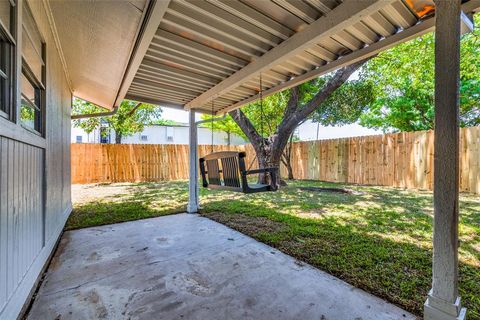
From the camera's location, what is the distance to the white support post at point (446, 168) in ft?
4.68

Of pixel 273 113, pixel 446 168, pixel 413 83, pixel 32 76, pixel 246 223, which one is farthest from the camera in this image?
pixel 273 113

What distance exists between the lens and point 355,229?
345 centimetres

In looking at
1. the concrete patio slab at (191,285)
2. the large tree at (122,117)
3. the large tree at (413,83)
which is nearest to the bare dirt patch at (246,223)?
the concrete patio slab at (191,285)

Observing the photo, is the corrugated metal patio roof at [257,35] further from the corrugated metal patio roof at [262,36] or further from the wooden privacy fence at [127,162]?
the wooden privacy fence at [127,162]

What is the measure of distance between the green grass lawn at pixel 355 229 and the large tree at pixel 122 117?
5895 millimetres

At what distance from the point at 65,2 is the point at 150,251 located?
8.84ft

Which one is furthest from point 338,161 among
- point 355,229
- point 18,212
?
point 18,212

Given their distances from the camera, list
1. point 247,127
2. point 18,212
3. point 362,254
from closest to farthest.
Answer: point 18,212 < point 362,254 < point 247,127

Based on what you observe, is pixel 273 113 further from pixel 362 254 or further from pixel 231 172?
pixel 362 254

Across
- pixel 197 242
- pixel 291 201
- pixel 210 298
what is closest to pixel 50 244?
pixel 197 242

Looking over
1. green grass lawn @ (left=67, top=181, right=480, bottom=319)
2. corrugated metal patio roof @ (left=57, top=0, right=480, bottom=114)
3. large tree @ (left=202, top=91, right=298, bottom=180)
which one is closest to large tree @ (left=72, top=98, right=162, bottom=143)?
large tree @ (left=202, top=91, right=298, bottom=180)

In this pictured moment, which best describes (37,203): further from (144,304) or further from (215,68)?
(215,68)

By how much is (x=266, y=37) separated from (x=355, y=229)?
2952 millimetres

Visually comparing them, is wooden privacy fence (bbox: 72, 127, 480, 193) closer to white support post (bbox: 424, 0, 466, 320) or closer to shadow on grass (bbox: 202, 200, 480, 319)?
shadow on grass (bbox: 202, 200, 480, 319)
